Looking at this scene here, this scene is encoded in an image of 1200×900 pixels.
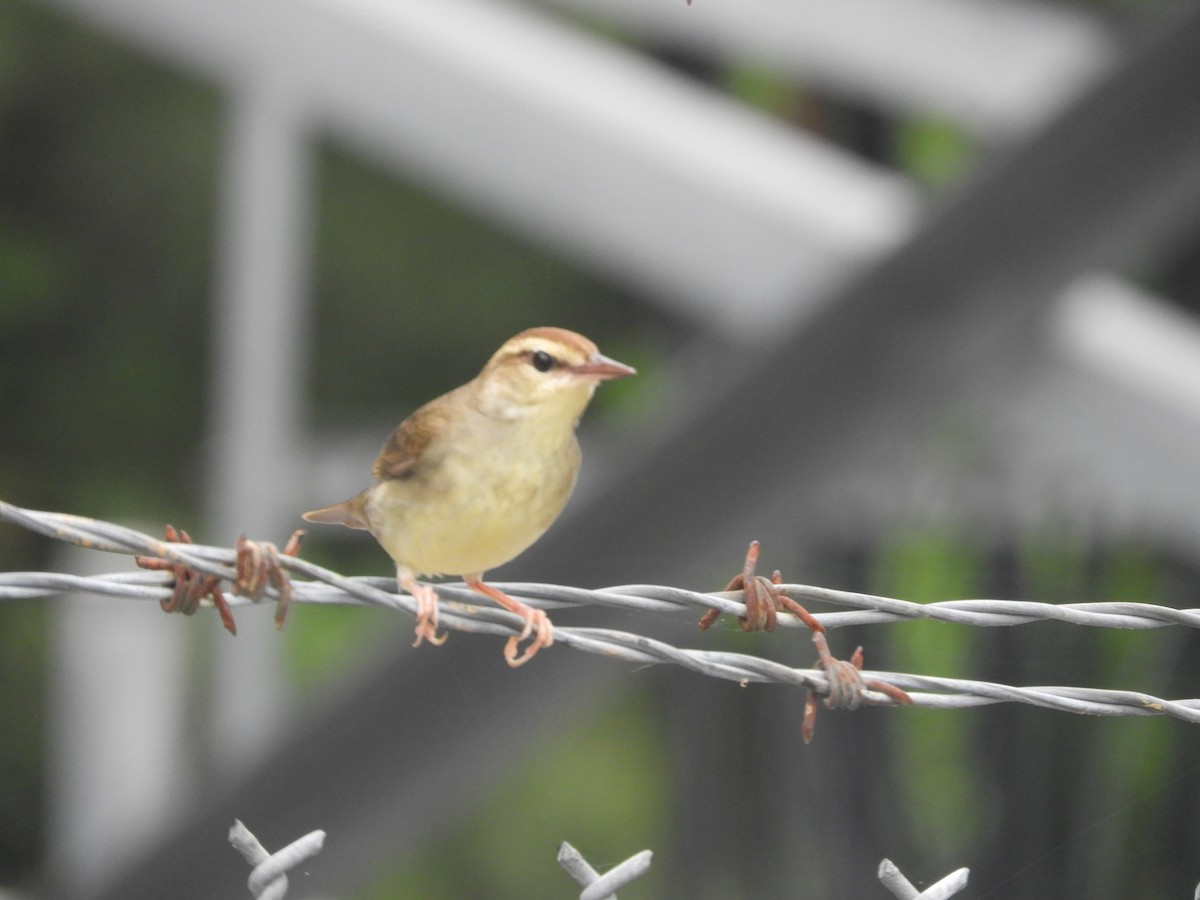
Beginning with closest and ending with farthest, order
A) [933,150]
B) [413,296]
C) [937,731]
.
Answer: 1. [937,731]
2. [933,150]
3. [413,296]

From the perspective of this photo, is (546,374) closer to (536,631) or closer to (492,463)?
(492,463)

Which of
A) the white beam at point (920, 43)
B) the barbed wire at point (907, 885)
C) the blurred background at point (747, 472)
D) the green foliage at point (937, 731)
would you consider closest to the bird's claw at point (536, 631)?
the barbed wire at point (907, 885)

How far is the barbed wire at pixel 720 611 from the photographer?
4.84ft

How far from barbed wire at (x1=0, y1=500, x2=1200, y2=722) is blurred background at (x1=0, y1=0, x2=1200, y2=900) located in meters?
1.23

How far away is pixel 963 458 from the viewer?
5.14 m

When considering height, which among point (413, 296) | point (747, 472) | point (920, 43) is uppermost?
point (920, 43)

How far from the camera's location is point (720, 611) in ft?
5.19

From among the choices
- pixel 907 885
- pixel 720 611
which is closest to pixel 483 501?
pixel 720 611

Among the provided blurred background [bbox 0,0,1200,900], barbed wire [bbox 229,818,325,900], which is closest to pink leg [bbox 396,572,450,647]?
barbed wire [bbox 229,818,325,900]

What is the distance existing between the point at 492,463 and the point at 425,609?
0.21 metres

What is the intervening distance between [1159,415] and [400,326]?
5746mm

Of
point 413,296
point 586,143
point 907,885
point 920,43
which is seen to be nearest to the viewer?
point 907,885

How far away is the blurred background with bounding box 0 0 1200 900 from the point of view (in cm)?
409

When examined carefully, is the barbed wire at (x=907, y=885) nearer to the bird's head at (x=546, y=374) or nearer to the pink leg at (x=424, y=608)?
the pink leg at (x=424, y=608)
